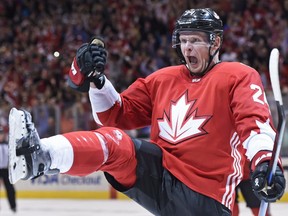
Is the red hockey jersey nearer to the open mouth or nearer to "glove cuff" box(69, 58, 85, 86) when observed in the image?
the open mouth

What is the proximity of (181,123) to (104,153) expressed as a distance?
568 millimetres

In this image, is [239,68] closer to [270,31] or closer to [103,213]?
[103,213]

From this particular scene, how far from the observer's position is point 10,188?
8461mm

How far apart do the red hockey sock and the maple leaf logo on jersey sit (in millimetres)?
307

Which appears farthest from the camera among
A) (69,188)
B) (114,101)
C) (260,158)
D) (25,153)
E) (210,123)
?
(69,188)

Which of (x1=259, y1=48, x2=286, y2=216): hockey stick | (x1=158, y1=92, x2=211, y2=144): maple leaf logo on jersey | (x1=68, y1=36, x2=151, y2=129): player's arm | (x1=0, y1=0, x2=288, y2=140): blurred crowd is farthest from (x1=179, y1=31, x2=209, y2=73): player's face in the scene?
(x1=0, y1=0, x2=288, y2=140): blurred crowd

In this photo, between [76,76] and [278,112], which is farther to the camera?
[76,76]

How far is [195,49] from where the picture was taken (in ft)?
11.1

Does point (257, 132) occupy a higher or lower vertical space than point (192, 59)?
lower

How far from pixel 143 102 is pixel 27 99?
23.2 feet

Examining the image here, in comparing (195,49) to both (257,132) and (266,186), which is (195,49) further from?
(266,186)

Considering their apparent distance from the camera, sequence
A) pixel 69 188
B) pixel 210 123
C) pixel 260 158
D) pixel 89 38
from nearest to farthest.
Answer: pixel 260 158 → pixel 210 123 → pixel 69 188 → pixel 89 38

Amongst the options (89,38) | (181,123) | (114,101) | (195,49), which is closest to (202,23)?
(195,49)

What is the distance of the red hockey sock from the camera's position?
284 cm
